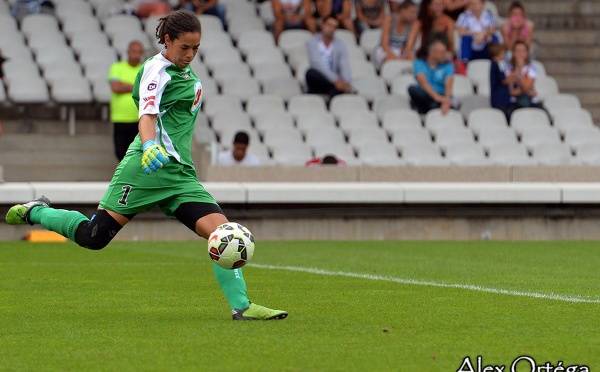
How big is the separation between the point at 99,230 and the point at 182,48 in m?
1.15

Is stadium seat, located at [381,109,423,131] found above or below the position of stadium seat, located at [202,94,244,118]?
below

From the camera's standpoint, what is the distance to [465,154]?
20266 mm

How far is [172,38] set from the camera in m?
8.16

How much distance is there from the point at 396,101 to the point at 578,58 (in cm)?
526

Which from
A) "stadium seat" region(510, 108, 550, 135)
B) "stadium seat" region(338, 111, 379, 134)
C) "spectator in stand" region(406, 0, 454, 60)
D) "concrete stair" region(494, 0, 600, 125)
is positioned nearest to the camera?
"stadium seat" region(338, 111, 379, 134)

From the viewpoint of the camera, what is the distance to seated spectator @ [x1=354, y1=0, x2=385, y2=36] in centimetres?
2389

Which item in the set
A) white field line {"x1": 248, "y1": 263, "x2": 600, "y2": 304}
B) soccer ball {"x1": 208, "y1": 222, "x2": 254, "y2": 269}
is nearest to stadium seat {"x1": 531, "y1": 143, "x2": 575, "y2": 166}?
white field line {"x1": 248, "y1": 263, "x2": 600, "y2": 304}

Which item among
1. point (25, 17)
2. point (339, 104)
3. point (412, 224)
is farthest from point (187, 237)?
point (25, 17)

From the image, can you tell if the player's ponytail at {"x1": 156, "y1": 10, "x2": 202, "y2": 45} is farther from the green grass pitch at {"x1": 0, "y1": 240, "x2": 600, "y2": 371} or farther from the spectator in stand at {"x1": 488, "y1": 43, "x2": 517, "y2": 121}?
the spectator in stand at {"x1": 488, "y1": 43, "x2": 517, "y2": 121}

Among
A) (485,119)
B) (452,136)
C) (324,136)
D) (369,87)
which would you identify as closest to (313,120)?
(324,136)

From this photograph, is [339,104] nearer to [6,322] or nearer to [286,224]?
[286,224]

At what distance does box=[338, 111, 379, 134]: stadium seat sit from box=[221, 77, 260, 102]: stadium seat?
137 cm

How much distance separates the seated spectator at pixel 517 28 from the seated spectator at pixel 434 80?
6.65 ft

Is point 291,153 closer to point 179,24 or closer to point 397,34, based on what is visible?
point 397,34
